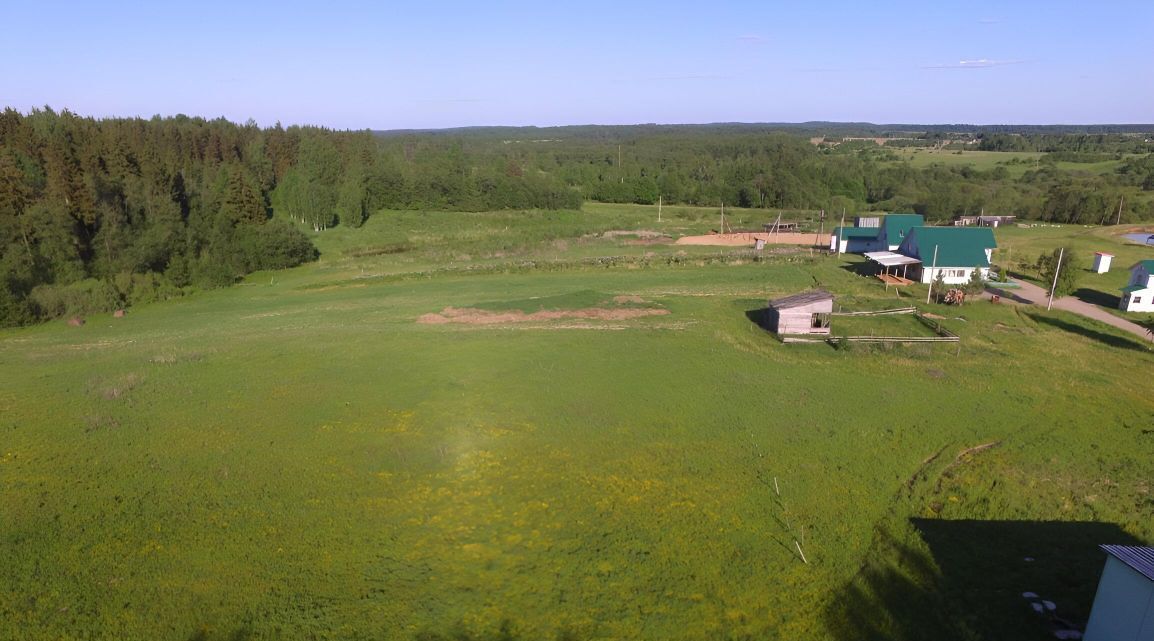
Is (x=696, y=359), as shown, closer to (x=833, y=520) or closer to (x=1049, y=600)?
(x=833, y=520)

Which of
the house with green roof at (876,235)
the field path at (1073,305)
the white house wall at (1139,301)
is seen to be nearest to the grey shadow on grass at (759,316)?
the field path at (1073,305)

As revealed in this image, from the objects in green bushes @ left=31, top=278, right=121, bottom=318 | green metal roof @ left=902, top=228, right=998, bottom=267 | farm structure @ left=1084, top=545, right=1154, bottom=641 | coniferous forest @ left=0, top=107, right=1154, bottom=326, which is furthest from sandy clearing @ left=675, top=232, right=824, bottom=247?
farm structure @ left=1084, top=545, right=1154, bottom=641

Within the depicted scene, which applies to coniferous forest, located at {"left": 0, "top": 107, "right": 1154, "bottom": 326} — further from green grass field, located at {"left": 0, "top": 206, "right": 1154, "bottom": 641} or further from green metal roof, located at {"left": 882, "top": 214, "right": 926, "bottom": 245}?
green metal roof, located at {"left": 882, "top": 214, "right": 926, "bottom": 245}

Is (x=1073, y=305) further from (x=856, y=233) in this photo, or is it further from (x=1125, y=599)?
(x=1125, y=599)

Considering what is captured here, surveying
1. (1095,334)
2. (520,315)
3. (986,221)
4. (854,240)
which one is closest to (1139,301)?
(1095,334)

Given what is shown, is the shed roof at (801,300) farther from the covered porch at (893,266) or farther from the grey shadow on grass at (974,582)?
the grey shadow on grass at (974,582)

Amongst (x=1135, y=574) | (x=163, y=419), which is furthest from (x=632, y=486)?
(x=163, y=419)
